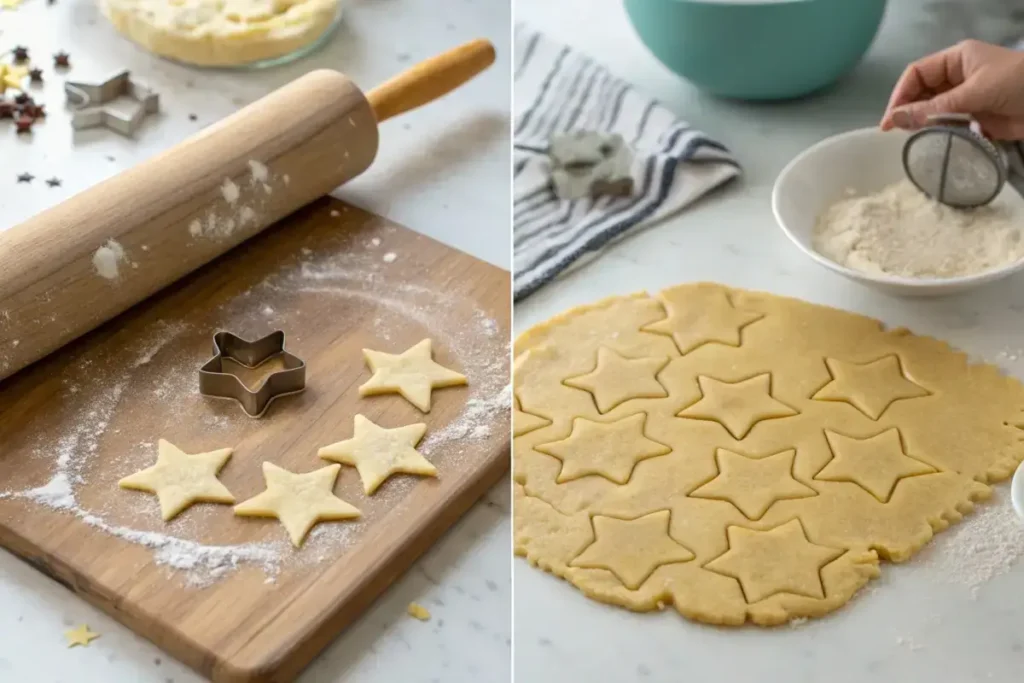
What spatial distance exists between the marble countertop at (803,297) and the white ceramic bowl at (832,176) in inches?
2.2

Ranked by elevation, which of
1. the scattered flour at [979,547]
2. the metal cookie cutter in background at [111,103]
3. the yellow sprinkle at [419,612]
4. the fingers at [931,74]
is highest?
the fingers at [931,74]

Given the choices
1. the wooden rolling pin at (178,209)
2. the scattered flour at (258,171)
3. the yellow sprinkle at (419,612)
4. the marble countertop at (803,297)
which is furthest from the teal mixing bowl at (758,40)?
the yellow sprinkle at (419,612)

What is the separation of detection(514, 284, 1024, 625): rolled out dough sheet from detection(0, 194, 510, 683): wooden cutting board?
71 mm

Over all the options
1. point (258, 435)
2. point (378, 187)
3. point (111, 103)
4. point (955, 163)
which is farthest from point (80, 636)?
point (955, 163)

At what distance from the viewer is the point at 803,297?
114 centimetres

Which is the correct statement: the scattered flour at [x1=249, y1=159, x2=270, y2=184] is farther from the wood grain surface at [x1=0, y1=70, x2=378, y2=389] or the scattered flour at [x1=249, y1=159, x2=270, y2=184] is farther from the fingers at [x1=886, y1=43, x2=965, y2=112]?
the fingers at [x1=886, y1=43, x2=965, y2=112]

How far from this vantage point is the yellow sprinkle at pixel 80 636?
87cm

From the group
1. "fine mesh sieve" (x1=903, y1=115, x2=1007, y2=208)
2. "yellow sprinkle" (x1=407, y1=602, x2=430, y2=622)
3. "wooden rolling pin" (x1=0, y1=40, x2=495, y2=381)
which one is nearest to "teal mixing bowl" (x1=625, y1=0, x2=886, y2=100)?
"fine mesh sieve" (x1=903, y1=115, x2=1007, y2=208)

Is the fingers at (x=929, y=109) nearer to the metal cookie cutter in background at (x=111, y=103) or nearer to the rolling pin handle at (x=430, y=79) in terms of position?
the rolling pin handle at (x=430, y=79)

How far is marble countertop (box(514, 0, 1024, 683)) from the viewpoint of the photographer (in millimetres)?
833

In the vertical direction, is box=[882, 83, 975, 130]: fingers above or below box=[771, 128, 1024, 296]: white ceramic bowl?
above

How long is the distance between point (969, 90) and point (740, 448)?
18.5 inches

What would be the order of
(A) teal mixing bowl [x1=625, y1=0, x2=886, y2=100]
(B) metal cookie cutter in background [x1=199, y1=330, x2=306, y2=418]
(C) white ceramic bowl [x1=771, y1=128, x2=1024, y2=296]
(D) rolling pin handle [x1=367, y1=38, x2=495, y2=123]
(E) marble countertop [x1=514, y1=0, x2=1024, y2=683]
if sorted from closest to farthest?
(E) marble countertop [x1=514, y1=0, x2=1024, y2=683] < (B) metal cookie cutter in background [x1=199, y1=330, x2=306, y2=418] < (C) white ceramic bowl [x1=771, y1=128, x2=1024, y2=296] < (A) teal mixing bowl [x1=625, y1=0, x2=886, y2=100] < (D) rolling pin handle [x1=367, y1=38, x2=495, y2=123]

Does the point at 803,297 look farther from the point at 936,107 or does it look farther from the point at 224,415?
the point at 224,415
